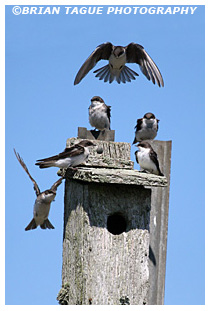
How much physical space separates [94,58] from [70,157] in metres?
2.53

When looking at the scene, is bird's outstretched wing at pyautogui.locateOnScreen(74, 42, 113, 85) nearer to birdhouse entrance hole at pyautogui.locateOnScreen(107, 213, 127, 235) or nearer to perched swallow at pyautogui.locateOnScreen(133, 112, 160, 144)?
perched swallow at pyautogui.locateOnScreen(133, 112, 160, 144)

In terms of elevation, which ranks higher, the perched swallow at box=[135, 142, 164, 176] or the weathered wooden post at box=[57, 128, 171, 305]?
the perched swallow at box=[135, 142, 164, 176]

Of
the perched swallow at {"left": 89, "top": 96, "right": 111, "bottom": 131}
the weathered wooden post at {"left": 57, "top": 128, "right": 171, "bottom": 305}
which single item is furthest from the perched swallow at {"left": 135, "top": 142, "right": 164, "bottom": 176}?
the perched swallow at {"left": 89, "top": 96, "right": 111, "bottom": 131}

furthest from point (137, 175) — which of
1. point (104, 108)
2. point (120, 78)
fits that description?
point (120, 78)

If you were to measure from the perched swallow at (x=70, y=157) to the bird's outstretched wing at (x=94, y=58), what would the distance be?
1.50 meters

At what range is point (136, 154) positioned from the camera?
521 cm

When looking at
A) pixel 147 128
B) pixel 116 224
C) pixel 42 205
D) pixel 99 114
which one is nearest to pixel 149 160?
pixel 116 224

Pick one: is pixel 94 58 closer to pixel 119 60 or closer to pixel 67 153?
pixel 119 60

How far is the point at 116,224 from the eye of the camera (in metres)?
4.61

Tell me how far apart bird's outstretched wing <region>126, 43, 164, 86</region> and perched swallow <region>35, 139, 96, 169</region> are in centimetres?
166

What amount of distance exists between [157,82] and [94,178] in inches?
85.1

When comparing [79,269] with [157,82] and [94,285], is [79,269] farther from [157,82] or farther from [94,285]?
[157,82]

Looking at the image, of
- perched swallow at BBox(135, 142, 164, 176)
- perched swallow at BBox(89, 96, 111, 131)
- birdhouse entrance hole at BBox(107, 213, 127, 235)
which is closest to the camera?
birdhouse entrance hole at BBox(107, 213, 127, 235)

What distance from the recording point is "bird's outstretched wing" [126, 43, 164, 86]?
6.24 metres
